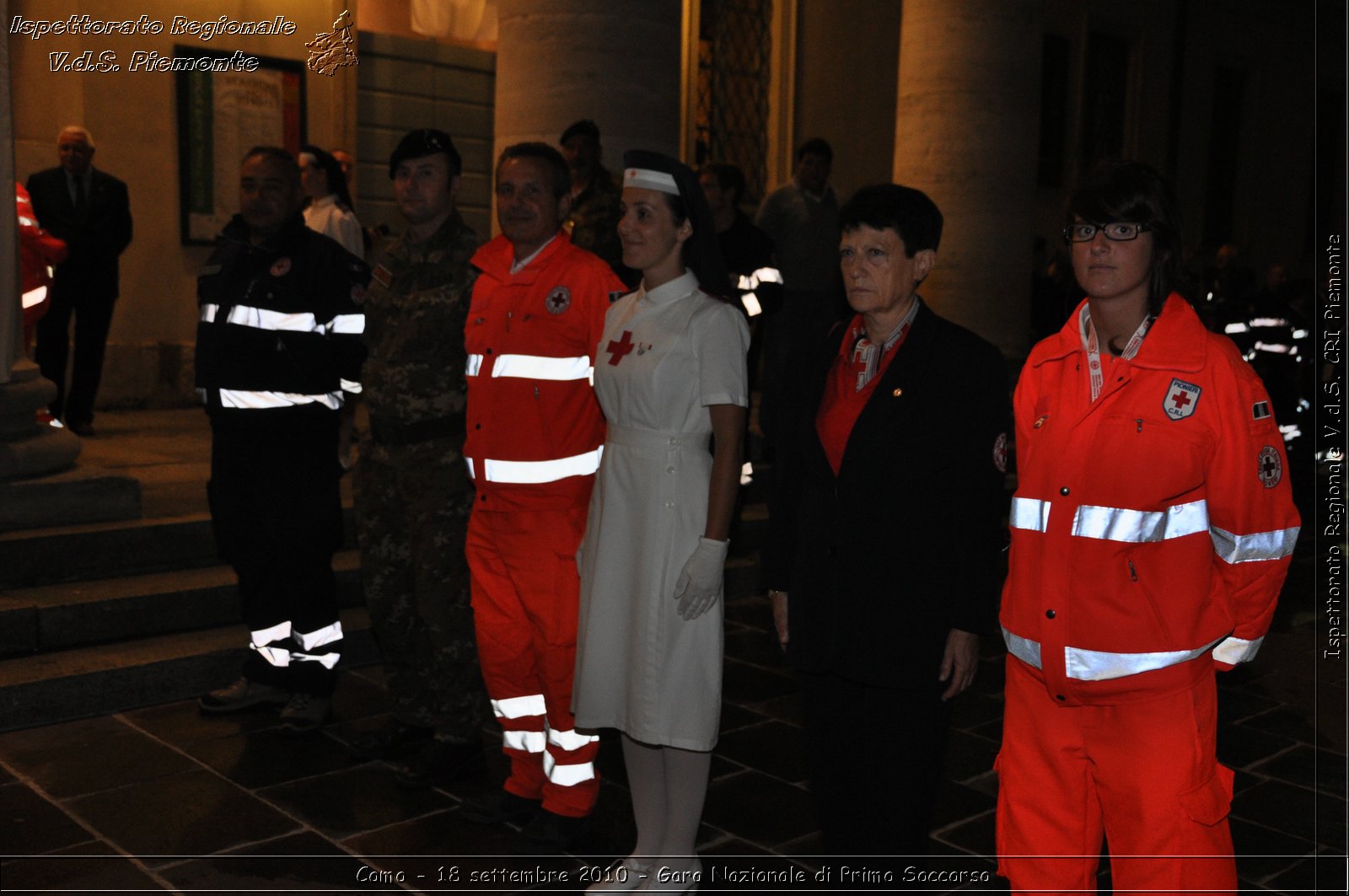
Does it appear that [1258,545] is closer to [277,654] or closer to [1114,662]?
[1114,662]

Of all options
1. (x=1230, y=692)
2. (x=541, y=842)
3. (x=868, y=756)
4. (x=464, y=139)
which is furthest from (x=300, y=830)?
(x=464, y=139)

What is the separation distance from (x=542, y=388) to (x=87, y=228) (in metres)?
6.34

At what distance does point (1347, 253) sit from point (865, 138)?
12793 mm

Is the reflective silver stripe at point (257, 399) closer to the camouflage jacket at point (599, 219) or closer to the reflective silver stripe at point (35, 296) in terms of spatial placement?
the camouflage jacket at point (599, 219)

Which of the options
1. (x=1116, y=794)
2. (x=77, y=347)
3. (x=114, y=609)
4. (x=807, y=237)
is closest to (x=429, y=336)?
(x=114, y=609)

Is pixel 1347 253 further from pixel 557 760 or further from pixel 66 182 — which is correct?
pixel 66 182

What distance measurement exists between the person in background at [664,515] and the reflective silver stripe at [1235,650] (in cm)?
132

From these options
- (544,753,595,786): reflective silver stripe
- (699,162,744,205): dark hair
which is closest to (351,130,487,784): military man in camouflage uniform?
(544,753,595,786): reflective silver stripe

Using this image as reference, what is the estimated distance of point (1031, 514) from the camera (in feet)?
9.43

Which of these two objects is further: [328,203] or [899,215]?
[328,203]

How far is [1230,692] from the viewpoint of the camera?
618cm

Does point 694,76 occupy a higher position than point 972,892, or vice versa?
point 694,76

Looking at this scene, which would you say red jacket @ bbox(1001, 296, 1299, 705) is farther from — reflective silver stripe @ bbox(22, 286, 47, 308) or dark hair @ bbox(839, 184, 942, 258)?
reflective silver stripe @ bbox(22, 286, 47, 308)

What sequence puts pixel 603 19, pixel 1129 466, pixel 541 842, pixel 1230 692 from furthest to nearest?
pixel 603 19
pixel 1230 692
pixel 541 842
pixel 1129 466
